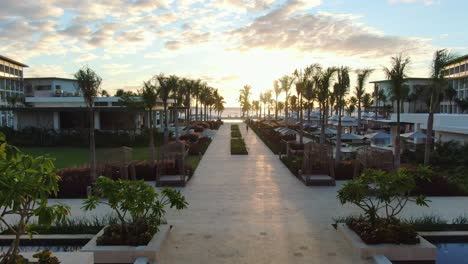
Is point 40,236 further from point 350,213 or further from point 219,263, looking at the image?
point 350,213

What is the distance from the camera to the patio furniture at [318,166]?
580 inches

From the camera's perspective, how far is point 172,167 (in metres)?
16.0

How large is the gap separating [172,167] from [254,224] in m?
7.20

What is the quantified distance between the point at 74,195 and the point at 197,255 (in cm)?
741

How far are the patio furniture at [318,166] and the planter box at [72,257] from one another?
9240 millimetres

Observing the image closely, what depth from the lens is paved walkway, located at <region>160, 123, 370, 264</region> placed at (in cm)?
740

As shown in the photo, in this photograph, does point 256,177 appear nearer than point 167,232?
No

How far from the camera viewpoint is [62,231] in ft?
28.4

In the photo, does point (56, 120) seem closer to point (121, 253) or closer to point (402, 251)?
point (121, 253)

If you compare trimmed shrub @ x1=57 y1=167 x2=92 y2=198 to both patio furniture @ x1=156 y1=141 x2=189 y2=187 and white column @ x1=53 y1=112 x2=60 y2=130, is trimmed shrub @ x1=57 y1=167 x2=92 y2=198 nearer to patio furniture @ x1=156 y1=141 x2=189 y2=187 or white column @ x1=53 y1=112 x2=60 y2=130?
patio furniture @ x1=156 y1=141 x2=189 y2=187

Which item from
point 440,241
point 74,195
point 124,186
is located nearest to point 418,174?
point 440,241

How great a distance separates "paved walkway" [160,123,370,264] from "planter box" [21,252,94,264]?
1.33 metres

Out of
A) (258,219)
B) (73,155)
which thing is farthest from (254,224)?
(73,155)

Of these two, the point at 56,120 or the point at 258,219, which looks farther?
the point at 56,120
